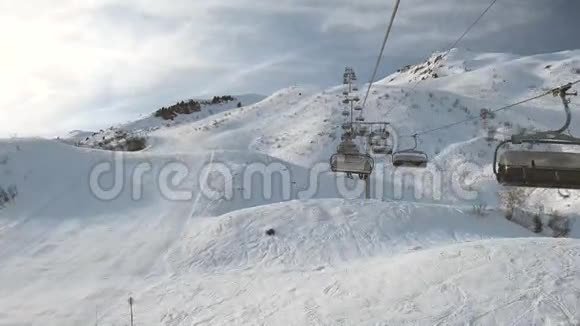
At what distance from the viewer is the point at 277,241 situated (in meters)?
14.6

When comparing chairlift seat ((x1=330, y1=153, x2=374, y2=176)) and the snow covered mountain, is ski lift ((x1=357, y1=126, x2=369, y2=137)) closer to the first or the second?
the snow covered mountain

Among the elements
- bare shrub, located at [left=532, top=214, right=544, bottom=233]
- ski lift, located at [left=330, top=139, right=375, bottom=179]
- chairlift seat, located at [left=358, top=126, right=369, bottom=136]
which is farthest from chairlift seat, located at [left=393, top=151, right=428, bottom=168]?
chairlift seat, located at [left=358, top=126, right=369, bottom=136]

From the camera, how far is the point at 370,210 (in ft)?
54.8

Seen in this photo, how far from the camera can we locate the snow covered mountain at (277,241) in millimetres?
9805

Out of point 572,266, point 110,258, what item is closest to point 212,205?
point 110,258

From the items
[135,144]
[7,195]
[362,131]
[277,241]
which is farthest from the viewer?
[135,144]

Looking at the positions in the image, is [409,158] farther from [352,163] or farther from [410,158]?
[352,163]

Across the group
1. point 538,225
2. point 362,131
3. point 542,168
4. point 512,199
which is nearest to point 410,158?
A: point 542,168

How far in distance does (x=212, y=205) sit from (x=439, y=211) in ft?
28.0

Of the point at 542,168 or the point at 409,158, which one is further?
the point at 409,158

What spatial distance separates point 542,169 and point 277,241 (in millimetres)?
9919

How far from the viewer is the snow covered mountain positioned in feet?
32.2

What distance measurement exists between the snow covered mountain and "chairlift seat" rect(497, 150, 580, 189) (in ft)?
12.7

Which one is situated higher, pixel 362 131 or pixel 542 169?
pixel 362 131
